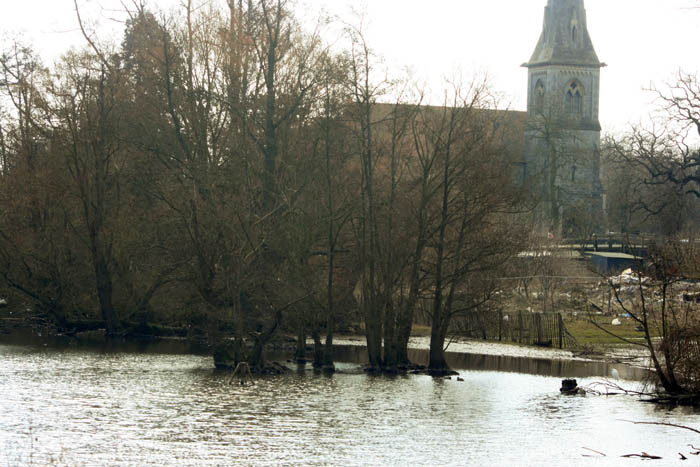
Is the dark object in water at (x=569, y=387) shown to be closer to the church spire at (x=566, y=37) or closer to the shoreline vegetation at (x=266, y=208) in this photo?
the shoreline vegetation at (x=266, y=208)

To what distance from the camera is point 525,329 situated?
4778 centimetres

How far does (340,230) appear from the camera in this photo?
38.3 metres

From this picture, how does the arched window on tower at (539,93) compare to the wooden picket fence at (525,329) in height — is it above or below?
above

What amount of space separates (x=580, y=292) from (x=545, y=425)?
33.9 metres

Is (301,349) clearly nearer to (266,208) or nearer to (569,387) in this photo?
(266,208)

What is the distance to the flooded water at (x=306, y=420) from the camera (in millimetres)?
20094

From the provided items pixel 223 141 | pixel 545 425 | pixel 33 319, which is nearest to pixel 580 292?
pixel 223 141

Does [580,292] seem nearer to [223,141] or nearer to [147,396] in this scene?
[223,141]

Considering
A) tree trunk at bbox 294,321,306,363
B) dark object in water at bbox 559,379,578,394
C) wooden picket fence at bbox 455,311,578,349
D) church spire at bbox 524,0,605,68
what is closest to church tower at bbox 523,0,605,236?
church spire at bbox 524,0,605,68

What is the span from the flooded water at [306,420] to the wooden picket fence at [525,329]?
10777mm

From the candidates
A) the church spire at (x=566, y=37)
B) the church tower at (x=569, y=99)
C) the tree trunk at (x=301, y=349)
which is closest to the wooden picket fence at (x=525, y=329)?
the tree trunk at (x=301, y=349)

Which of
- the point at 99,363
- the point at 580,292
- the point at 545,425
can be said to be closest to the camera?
the point at 545,425

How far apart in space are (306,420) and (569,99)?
92050 millimetres

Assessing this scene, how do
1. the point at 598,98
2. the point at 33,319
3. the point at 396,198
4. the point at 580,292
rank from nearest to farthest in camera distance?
the point at 396,198 → the point at 33,319 → the point at 580,292 → the point at 598,98
